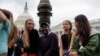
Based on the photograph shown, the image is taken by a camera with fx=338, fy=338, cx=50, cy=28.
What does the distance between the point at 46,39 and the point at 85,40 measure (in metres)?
2.94

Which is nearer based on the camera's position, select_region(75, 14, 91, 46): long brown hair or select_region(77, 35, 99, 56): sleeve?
select_region(77, 35, 99, 56): sleeve

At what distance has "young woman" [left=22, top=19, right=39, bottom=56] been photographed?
27.1 ft

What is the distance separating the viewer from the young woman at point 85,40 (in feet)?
17.0

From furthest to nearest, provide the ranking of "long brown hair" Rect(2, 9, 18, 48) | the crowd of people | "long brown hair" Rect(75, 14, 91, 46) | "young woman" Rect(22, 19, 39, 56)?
"young woman" Rect(22, 19, 39, 56)
"long brown hair" Rect(2, 9, 18, 48)
"long brown hair" Rect(75, 14, 91, 46)
the crowd of people

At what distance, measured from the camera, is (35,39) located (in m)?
8.43

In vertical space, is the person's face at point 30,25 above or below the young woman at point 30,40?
above

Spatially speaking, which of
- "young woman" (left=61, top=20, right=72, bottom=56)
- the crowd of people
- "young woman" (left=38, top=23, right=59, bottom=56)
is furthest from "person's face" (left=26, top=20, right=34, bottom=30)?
"young woman" (left=61, top=20, right=72, bottom=56)

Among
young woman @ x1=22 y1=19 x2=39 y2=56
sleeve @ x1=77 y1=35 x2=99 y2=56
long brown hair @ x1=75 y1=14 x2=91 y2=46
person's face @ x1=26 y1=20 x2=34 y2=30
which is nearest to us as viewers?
sleeve @ x1=77 y1=35 x2=99 y2=56

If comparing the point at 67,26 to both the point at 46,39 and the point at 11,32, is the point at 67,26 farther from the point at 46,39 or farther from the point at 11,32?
the point at 11,32

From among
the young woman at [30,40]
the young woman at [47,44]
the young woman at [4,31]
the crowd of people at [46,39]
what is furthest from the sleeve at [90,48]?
the young woman at [30,40]

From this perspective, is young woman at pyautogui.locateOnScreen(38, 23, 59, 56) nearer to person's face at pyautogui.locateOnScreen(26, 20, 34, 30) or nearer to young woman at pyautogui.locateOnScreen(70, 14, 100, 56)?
person's face at pyautogui.locateOnScreen(26, 20, 34, 30)

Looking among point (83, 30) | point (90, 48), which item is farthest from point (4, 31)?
point (90, 48)

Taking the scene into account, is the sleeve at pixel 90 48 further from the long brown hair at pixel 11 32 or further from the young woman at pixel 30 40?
the young woman at pixel 30 40

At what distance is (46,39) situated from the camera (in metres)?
8.37
